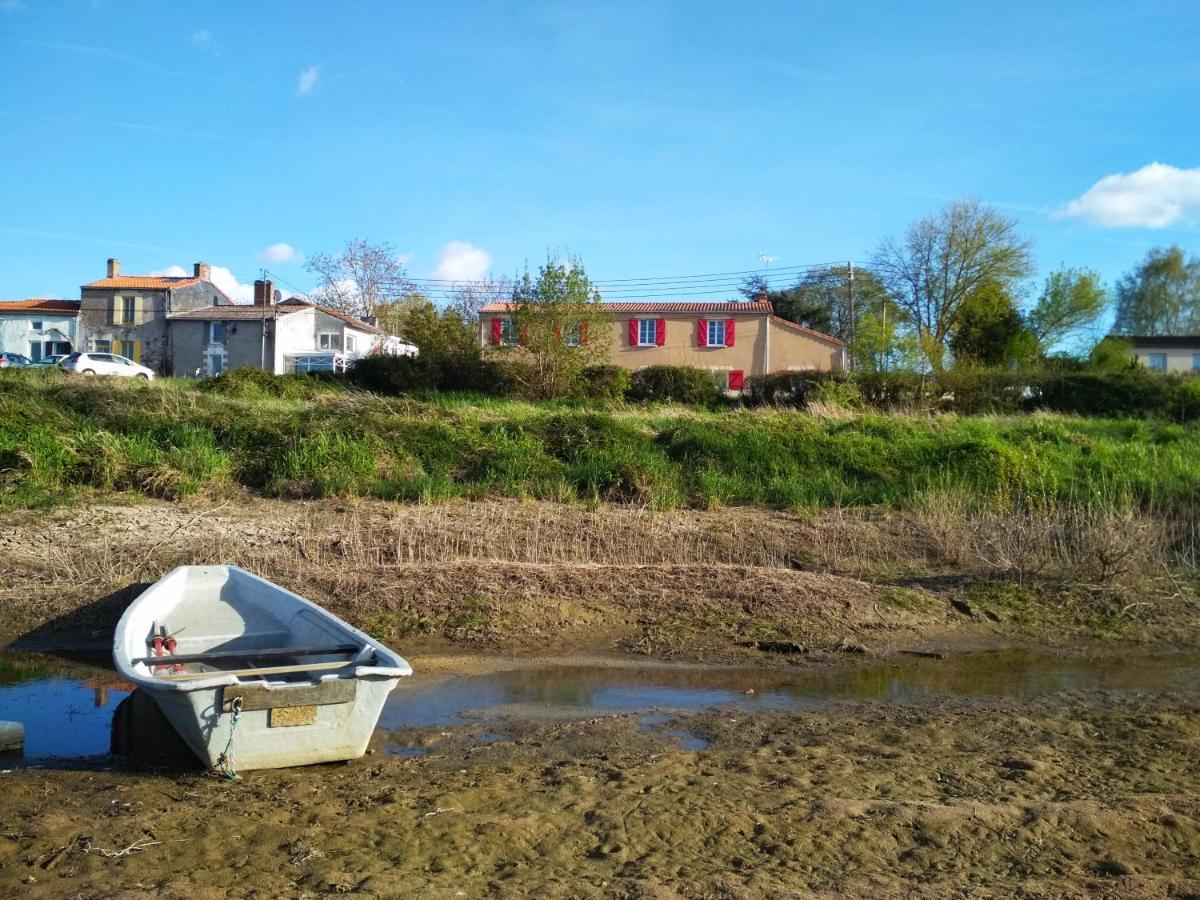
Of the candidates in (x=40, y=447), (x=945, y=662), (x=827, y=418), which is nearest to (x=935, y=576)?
(x=945, y=662)

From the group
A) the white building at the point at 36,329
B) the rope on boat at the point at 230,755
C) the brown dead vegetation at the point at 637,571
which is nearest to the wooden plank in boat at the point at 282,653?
the rope on boat at the point at 230,755

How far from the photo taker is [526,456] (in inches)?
683

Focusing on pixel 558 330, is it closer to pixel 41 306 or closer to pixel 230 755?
pixel 230 755

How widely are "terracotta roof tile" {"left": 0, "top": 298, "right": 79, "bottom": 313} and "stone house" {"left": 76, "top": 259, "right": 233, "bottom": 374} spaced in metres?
1.51

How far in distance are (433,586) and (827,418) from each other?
1413cm

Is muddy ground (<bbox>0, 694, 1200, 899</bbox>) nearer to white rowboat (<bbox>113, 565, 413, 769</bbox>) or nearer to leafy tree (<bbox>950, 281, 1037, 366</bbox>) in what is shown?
white rowboat (<bbox>113, 565, 413, 769</bbox>)

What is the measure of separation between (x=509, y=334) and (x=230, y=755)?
27539mm

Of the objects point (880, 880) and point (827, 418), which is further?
point (827, 418)

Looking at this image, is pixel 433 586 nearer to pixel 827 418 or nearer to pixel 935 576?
pixel 935 576

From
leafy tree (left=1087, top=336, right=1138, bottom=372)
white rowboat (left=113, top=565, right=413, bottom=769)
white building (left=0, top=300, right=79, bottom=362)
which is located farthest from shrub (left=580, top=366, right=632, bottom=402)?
white building (left=0, top=300, right=79, bottom=362)

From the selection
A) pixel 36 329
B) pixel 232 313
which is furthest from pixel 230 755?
pixel 36 329

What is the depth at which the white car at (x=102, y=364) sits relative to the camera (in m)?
37.1

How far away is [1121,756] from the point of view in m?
6.68

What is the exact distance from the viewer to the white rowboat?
6.09m
